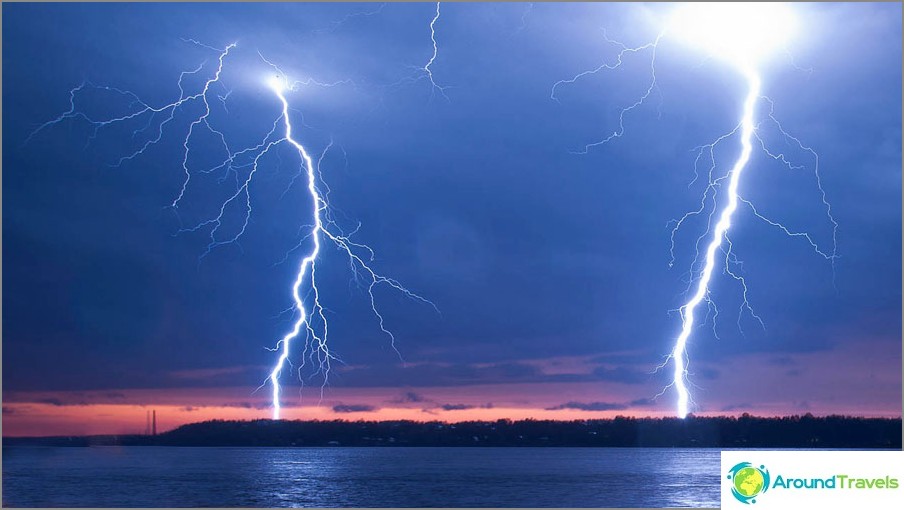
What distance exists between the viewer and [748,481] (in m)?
10.6

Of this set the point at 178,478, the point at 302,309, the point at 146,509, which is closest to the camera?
the point at 302,309

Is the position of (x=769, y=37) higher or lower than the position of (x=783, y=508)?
higher

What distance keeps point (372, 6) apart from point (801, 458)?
359 inches

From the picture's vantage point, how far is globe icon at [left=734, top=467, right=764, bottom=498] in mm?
10547

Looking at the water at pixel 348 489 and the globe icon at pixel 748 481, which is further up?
the globe icon at pixel 748 481

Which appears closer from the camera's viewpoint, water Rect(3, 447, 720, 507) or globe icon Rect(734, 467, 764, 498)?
globe icon Rect(734, 467, 764, 498)

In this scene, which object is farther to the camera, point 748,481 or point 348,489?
point 348,489

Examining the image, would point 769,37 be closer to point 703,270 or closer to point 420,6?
point 703,270

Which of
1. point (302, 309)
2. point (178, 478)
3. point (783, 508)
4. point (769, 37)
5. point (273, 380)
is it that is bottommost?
point (178, 478)

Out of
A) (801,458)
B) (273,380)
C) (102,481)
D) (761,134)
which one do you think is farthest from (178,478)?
(801,458)

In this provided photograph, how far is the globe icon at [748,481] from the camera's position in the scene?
10.5 meters

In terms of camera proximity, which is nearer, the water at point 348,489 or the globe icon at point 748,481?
the globe icon at point 748,481

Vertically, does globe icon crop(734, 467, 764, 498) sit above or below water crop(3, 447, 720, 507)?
above

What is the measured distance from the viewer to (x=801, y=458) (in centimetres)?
1058
